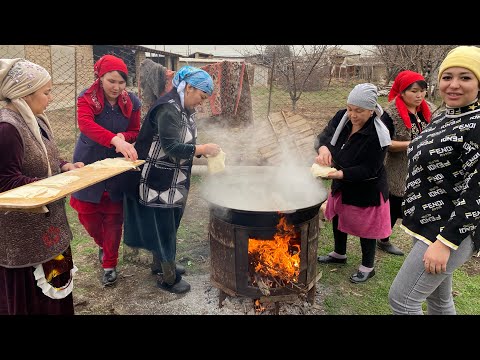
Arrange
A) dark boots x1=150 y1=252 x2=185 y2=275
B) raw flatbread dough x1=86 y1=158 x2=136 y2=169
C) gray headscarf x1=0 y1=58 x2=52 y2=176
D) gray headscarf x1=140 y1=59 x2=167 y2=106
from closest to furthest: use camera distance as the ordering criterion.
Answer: gray headscarf x1=0 y1=58 x2=52 y2=176 → raw flatbread dough x1=86 y1=158 x2=136 y2=169 → dark boots x1=150 y1=252 x2=185 y2=275 → gray headscarf x1=140 y1=59 x2=167 y2=106

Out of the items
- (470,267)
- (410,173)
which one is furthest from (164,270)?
(470,267)

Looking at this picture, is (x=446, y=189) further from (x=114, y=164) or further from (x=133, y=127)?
(x=133, y=127)

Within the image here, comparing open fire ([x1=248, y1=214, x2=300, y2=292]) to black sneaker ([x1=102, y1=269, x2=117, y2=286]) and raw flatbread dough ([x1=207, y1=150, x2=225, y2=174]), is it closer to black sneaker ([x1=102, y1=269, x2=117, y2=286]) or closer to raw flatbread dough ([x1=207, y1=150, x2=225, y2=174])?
raw flatbread dough ([x1=207, y1=150, x2=225, y2=174])

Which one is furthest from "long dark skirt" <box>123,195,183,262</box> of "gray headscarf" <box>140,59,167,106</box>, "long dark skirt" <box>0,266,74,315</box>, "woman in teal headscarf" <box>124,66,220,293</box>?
"gray headscarf" <box>140,59,167,106</box>

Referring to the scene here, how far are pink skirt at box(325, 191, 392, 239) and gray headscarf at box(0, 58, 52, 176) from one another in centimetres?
300

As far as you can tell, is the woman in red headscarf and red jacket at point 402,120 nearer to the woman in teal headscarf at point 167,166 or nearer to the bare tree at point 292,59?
the woman in teal headscarf at point 167,166

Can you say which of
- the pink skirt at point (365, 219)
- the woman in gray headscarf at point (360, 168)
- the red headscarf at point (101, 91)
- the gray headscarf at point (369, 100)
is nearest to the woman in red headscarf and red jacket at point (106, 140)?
the red headscarf at point (101, 91)

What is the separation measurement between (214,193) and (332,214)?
1.42 meters

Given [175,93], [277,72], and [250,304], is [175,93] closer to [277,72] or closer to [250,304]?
[250,304]

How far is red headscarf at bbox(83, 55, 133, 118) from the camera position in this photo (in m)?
3.25

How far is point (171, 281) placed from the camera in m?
3.79

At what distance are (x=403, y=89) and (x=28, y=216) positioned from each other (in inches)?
155

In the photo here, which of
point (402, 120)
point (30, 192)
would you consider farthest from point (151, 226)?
point (402, 120)

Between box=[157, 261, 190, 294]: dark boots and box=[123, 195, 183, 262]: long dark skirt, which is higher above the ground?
box=[123, 195, 183, 262]: long dark skirt
